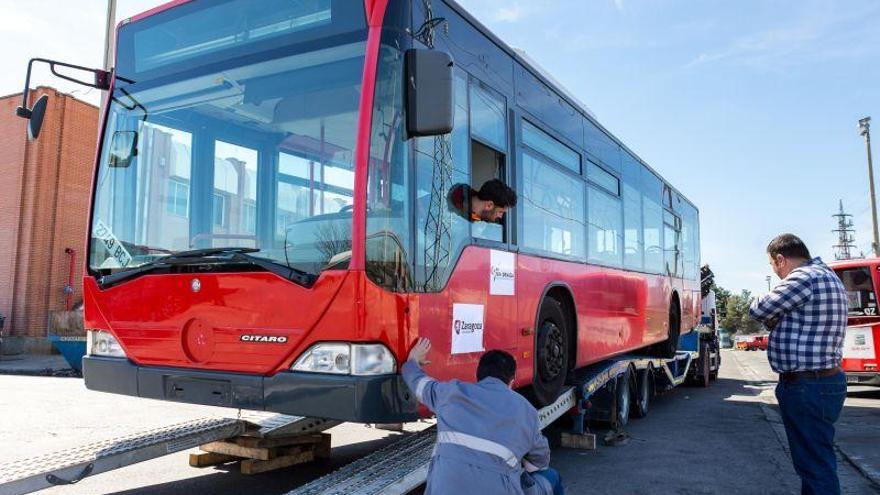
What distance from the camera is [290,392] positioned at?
3480mm

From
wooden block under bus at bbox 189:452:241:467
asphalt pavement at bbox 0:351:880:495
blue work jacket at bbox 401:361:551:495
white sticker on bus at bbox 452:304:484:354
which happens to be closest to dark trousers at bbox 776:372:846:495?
asphalt pavement at bbox 0:351:880:495

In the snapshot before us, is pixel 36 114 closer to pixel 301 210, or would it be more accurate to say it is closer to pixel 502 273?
pixel 301 210

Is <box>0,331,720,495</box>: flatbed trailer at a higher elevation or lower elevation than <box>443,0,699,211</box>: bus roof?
lower

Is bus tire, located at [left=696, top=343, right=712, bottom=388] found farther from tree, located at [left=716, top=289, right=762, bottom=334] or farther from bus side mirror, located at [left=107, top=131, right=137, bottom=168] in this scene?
tree, located at [left=716, top=289, right=762, bottom=334]

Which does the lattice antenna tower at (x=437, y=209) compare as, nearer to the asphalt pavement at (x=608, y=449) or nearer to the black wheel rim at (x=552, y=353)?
the black wheel rim at (x=552, y=353)

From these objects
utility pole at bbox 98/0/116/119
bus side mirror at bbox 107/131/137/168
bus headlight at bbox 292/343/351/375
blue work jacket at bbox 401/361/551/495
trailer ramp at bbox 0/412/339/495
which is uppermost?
utility pole at bbox 98/0/116/119

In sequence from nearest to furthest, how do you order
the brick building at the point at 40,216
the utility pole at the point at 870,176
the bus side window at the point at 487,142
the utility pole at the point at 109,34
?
the bus side window at the point at 487,142
the utility pole at the point at 109,34
the brick building at the point at 40,216
the utility pole at the point at 870,176

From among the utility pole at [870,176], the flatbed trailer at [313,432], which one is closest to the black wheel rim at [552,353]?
the flatbed trailer at [313,432]

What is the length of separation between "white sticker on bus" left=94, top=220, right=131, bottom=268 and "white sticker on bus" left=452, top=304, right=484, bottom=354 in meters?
2.16

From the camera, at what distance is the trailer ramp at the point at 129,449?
361 cm

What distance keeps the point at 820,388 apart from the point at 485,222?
2.44 meters

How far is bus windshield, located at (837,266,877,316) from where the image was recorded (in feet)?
39.5

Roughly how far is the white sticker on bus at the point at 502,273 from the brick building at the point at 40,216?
1881 centimetres

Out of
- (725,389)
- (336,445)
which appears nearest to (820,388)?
(336,445)
